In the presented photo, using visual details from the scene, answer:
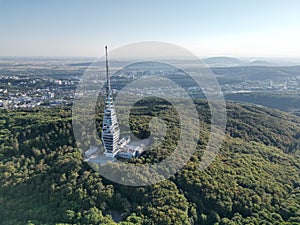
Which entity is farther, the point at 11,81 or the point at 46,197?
the point at 11,81

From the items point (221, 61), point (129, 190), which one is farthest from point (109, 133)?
point (221, 61)

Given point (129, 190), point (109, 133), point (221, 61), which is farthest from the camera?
point (221, 61)

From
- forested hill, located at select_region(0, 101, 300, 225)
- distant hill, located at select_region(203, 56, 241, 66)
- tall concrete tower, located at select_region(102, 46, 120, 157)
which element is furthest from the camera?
distant hill, located at select_region(203, 56, 241, 66)

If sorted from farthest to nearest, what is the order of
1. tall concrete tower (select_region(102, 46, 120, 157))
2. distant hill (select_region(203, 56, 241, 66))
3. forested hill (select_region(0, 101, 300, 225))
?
distant hill (select_region(203, 56, 241, 66)) < tall concrete tower (select_region(102, 46, 120, 157)) < forested hill (select_region(0, 101, 300, 225))

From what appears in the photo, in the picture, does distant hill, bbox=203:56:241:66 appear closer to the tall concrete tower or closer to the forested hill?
the forested hill

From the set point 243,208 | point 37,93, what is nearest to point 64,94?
point 37,93

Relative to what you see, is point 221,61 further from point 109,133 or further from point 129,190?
point 129,190

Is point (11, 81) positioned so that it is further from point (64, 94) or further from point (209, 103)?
point (209, 103)

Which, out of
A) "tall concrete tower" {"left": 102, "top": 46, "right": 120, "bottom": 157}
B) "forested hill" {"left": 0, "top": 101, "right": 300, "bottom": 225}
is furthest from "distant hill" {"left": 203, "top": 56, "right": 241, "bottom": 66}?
"tall concrete tower" {"left": 102, "top": 46, "right": 120, "bottom": 157}
